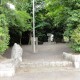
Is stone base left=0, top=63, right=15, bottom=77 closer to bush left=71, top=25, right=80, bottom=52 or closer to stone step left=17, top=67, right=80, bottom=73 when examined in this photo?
stone step left=17, top=67, right=80, bottom=73

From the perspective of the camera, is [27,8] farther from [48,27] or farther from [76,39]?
[76,39]

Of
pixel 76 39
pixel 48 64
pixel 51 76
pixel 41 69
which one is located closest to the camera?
pixel 51 76

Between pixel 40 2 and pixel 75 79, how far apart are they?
610 inches

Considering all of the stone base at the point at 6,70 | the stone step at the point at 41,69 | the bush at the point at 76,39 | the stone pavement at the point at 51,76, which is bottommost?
the stone step at the point at 41,69

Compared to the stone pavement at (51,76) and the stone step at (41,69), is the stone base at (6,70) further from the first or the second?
the stone step at (41,69)

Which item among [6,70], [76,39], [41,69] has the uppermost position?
[76,39]

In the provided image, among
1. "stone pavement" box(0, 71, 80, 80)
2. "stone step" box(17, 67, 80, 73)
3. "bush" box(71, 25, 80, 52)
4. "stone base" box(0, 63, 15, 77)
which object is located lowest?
"stone step" box(17, 67, 80, 73)

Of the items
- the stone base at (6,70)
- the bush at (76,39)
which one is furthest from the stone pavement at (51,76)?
the bush at (76,39)

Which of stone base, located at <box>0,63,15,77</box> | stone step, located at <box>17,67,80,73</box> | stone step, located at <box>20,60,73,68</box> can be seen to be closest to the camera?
stone base, located at <box>0,63,15,77</box>

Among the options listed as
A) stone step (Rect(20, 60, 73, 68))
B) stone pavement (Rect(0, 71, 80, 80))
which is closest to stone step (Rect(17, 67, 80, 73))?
stone step (Rect(20, 60, 73, 68))

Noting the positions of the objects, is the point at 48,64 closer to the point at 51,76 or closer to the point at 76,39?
the point at 76,39

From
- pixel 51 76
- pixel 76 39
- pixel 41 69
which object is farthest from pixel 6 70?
pixel 76 39

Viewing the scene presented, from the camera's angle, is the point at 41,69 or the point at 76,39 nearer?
the point at 41,69

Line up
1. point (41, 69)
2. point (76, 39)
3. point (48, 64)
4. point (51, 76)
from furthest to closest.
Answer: point (76, 39)
point (48, 64)
point (41, 69)
point (51, 76)
